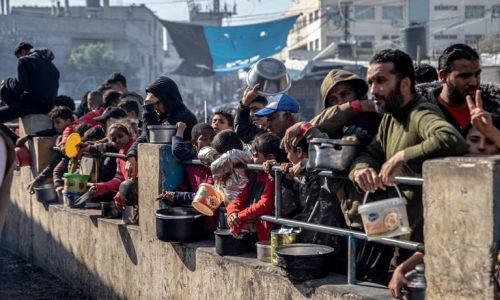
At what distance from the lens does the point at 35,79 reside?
9.49 m

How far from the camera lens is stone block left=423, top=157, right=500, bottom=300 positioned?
326 centimetres

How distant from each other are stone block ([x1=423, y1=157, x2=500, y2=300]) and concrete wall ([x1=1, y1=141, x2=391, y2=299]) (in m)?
0.54

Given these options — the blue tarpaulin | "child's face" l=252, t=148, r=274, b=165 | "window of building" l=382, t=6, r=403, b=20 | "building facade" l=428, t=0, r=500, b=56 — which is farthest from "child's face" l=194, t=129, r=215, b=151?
"window of building" l=382, t=6, r=403, b=20

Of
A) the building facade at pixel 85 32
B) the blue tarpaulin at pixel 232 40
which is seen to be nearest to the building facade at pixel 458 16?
the building facade at pixel 85 32

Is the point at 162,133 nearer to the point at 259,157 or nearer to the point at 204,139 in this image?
the point at 204,139

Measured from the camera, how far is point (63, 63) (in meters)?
64.6

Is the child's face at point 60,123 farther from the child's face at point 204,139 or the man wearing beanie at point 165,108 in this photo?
the child's face at point 204,139

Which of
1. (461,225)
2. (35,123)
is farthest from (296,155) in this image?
(35,123)

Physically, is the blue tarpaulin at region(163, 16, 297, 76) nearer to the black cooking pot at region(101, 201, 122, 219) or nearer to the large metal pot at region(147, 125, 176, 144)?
the black cooking pot at region(101, 201, 122, 219)

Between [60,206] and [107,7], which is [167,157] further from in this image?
[107,7]

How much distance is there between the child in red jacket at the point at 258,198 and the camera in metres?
5.11

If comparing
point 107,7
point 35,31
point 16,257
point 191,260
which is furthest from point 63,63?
point 191,260

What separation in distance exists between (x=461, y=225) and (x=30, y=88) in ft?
24.3

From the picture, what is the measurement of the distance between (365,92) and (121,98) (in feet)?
16.9
